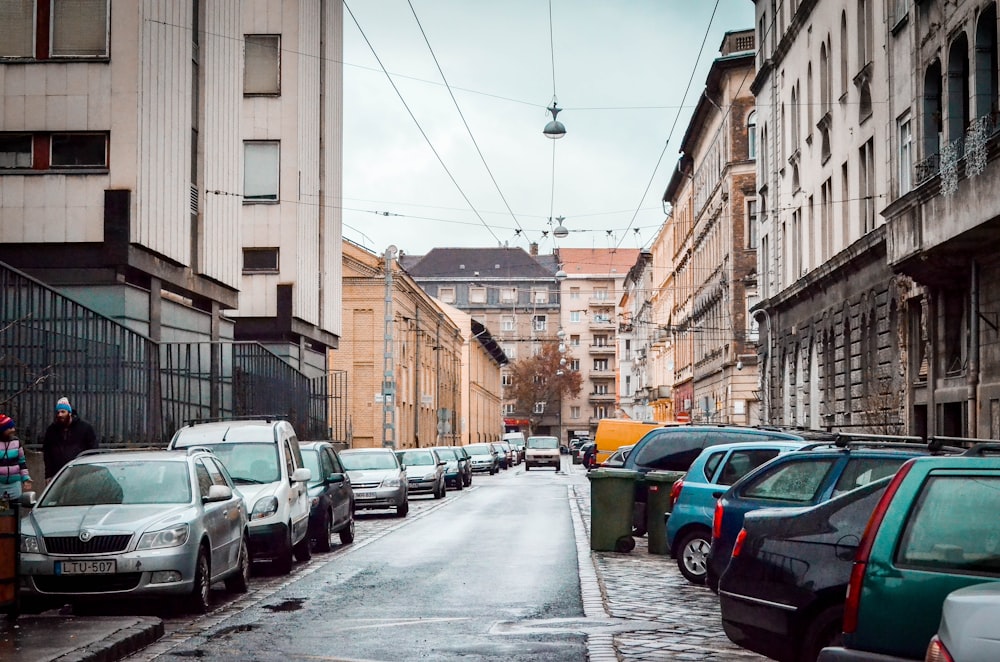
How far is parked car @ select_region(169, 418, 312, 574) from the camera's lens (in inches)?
699

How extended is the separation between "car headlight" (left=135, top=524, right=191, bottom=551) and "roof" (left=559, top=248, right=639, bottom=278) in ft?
466

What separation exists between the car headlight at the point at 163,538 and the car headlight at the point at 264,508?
4.18 metres

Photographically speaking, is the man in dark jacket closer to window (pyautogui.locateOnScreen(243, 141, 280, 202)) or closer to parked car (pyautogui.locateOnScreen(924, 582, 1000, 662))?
parked car (pyautogui.locateOnScreen(924, 582, 1000, 662))

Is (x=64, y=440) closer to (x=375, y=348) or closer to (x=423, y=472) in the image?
(x=423, y=472)

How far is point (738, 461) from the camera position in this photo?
16531 millimetres

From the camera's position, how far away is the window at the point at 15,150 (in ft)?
94.7

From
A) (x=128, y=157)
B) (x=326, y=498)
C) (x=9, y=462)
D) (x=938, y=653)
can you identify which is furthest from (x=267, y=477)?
(x=938, y=653)

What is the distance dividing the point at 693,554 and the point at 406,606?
13.3 ft

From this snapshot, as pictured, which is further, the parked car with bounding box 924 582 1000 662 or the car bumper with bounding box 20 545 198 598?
the car bumper with bounding box 20 545 198 598

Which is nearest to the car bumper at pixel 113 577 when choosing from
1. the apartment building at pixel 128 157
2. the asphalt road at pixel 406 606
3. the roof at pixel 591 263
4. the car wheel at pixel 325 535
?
the asphalt road at pixel 406 606

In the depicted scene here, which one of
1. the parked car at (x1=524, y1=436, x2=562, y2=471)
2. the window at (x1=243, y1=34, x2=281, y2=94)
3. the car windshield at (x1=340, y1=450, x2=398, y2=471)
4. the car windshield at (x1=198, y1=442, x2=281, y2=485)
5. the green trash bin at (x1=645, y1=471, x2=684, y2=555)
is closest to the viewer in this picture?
the car windshield at (x1=198, y1=442, x2=281, y2=485)

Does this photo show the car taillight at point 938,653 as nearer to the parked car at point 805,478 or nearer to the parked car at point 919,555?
the parked car at point 919,555

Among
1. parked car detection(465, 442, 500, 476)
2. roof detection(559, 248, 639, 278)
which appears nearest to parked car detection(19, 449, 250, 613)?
parked car detection(465, 442, 500, 476)

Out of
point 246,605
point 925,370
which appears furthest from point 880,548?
point 925,370
